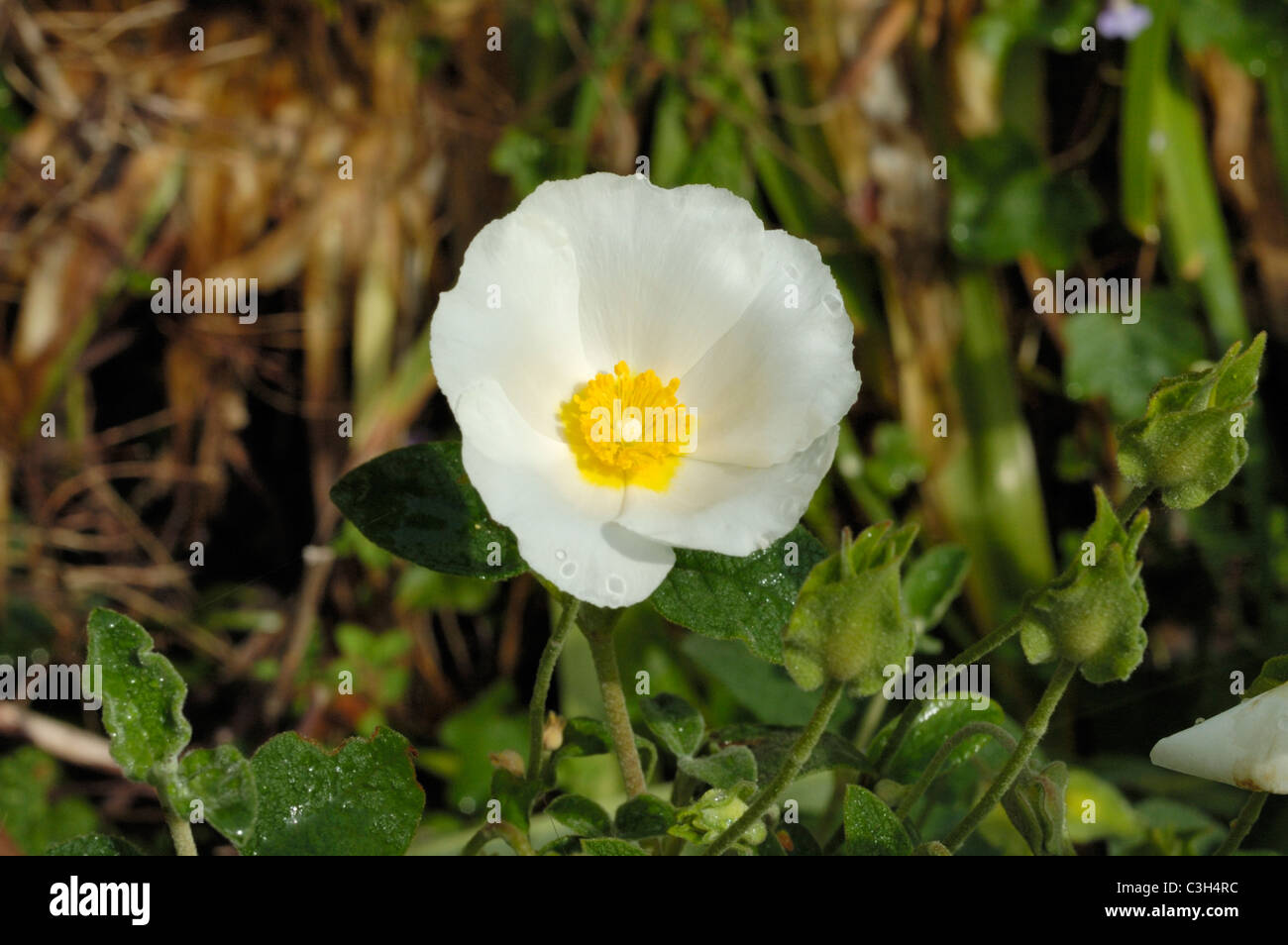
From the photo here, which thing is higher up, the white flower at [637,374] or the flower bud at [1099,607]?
the white flower at [637,374]

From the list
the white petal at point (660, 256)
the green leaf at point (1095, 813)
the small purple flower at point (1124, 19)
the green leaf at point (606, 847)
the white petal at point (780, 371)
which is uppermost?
the small purple flower at point (1124, 19)

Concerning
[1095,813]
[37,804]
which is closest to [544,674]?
[1095,813]

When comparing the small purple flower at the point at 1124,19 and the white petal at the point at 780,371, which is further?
the small purple flower at the point at 1124,19

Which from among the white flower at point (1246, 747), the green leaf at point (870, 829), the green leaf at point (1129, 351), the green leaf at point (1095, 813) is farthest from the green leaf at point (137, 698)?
the green leaf at point (1129, 351)

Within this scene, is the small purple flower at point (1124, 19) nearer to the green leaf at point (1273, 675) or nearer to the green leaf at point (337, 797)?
the green leaf at point (1273, 675)

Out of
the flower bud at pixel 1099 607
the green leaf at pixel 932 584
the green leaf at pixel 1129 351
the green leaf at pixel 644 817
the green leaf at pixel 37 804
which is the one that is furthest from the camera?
the green leaf at pixel 1129 351

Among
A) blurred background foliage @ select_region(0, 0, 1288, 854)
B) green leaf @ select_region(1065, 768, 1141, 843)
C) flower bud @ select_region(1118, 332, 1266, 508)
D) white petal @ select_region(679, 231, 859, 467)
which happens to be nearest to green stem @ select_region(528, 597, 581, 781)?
white petal @ select_region(679, 231, 859, 467)
